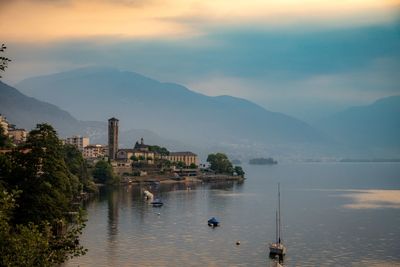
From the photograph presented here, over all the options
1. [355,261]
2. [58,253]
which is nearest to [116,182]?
[355,261]

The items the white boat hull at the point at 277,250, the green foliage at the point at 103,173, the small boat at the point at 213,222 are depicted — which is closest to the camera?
the white boat hull at the point at 277,250

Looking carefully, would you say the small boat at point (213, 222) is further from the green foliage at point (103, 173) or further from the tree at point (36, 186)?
the green foliage at point (103, 173)

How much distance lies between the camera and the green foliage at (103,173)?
152 metres

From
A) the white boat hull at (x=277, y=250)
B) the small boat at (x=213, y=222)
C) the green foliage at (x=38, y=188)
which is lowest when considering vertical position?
the white boat hull at (x=277, y=250)

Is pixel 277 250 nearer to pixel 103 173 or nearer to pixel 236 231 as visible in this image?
pixel 236 231

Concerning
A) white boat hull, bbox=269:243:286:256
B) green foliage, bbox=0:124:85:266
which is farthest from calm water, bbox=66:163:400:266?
green foliage, bbox=0:124:85:266

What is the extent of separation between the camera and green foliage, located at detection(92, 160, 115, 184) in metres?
152

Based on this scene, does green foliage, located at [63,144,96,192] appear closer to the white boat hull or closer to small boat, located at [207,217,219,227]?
small boat, located at [207,217,219,227]

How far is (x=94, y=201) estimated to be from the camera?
11112 centimetres

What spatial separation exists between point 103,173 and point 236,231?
7665 centimetres

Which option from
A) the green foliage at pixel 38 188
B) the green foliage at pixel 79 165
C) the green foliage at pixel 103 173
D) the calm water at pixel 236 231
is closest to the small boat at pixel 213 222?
the calm water at pixel 236 231

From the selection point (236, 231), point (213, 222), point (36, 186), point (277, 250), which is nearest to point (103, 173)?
point (213, 222)

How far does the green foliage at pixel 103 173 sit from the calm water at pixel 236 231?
22.8m

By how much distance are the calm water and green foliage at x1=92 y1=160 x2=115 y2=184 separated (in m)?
22.8
